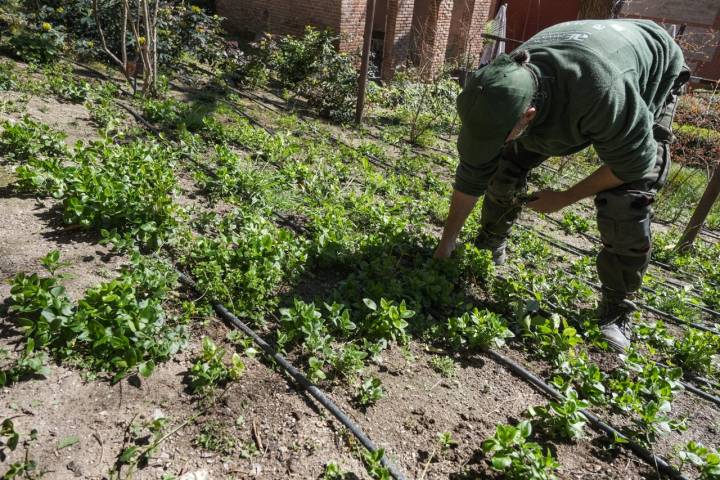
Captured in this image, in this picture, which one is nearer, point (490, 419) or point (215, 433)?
point (215, 433)

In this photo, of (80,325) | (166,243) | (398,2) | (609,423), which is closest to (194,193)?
(166,243)

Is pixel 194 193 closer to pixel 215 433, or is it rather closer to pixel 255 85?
pixel 215 433

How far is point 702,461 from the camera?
2.23 meters

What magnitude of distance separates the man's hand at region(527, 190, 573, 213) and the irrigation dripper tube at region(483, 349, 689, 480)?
981 mm

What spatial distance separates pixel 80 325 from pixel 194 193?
6.32 feet

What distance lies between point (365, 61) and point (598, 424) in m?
5.94

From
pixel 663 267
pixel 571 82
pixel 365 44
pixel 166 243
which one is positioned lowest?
pixel 663 267

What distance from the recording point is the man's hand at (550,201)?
306 centimetres


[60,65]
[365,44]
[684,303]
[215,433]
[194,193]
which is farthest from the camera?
[365,44]

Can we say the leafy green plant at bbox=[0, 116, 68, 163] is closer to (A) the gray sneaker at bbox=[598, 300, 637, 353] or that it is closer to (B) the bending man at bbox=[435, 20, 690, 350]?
(B) the bending man at bbox=[435, 20, 690, 350]

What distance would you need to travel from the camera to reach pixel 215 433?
2.08m

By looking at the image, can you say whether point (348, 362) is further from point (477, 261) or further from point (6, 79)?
point (6, 79)

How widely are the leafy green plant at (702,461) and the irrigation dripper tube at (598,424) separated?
0.06m

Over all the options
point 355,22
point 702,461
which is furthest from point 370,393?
point 355,22
